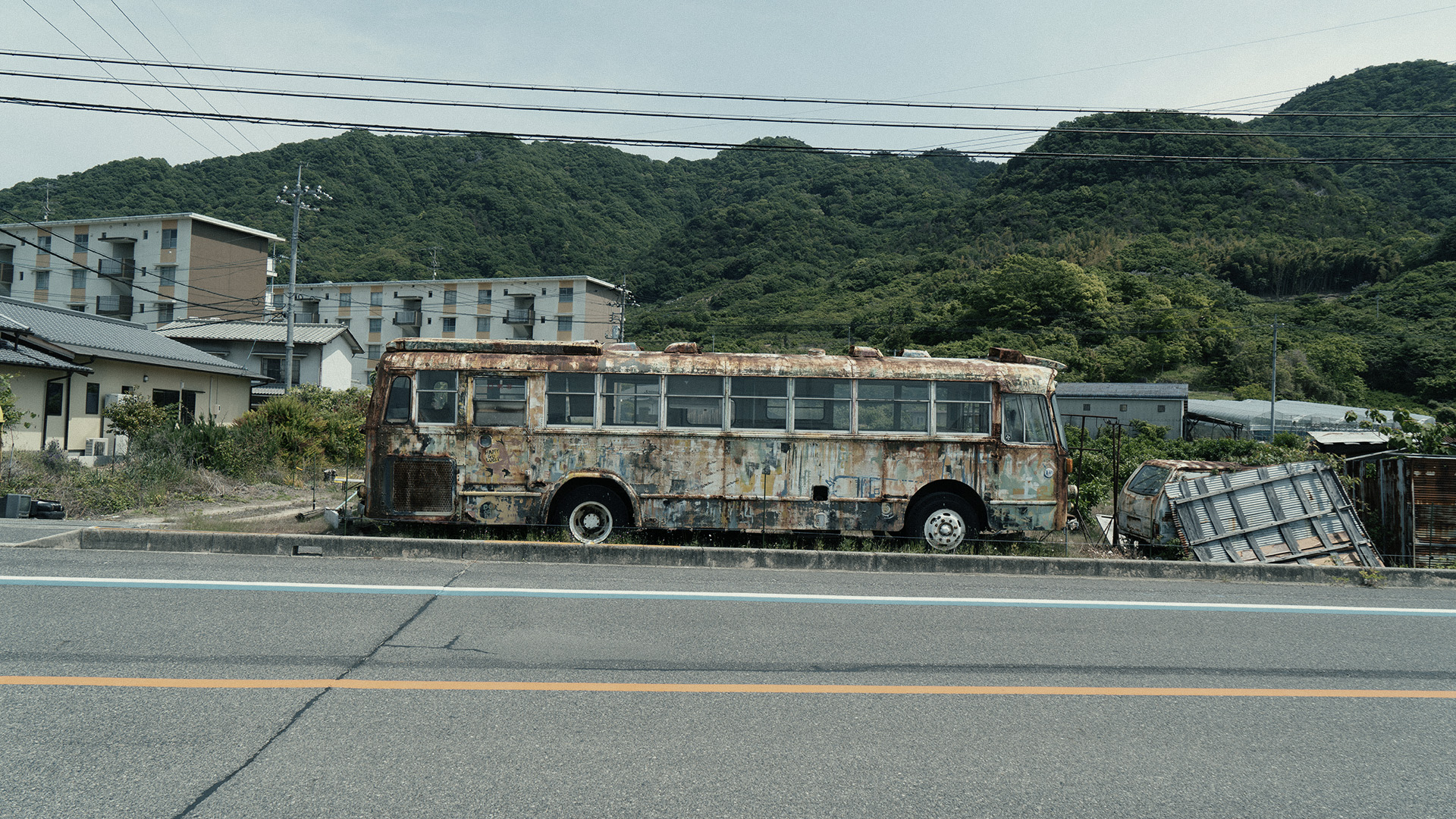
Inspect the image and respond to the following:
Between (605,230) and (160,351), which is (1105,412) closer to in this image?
(160,351)

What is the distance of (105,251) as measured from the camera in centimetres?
5781

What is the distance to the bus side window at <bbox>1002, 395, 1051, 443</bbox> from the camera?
1166 cm

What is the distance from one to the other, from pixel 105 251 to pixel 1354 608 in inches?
2784

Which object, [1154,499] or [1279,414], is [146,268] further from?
[1279,414]

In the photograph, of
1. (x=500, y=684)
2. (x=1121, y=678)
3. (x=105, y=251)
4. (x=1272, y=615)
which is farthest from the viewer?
(x=105, y=251)

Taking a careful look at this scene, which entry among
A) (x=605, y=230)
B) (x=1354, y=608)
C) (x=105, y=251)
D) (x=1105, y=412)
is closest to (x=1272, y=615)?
(x=1354, y=608)

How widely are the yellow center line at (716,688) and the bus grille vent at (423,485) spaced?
6519 mm

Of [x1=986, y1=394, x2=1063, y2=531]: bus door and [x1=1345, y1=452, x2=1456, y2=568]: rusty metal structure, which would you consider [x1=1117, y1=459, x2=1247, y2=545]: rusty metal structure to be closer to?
[x1=986, y1=394, x2=1063, y2=531]: bus door

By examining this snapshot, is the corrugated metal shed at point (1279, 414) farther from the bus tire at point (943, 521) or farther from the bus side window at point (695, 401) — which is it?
the bus side window at point (695, 401)

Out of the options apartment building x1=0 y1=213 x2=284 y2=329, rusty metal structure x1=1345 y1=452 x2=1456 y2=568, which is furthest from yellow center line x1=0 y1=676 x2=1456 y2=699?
apartment building x1=0 y1=213 x2=284 y2=329

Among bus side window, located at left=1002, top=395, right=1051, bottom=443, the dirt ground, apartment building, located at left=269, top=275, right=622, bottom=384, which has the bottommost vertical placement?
the dirt ground

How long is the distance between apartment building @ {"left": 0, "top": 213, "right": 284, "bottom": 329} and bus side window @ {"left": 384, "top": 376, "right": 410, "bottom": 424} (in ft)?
168

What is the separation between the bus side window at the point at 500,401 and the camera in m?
11.6

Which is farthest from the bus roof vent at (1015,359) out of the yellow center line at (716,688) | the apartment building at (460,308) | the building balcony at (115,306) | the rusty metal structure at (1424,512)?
the building balcony at (115,306)
